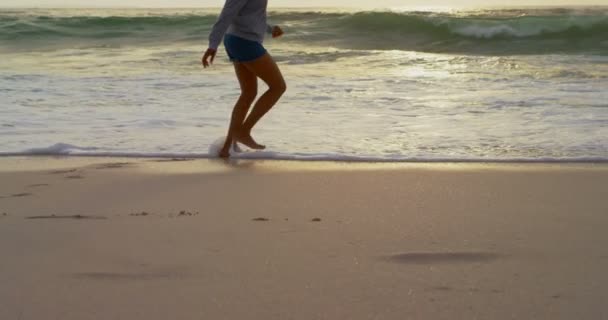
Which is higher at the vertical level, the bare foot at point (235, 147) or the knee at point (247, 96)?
the knee at point (247, 96)

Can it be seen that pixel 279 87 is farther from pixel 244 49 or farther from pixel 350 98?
pixel 350 98

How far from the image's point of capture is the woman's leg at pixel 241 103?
5305mm

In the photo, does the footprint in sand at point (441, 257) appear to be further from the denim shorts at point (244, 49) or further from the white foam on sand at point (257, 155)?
the denim shorts at point (244, 49)

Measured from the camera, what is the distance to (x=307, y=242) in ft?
10.3

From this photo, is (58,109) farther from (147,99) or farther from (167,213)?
(167,213)

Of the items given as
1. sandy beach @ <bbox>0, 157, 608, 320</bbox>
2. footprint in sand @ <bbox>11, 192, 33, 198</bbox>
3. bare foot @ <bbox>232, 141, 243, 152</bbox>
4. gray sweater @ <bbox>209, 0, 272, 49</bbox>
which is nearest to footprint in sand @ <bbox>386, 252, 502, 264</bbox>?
sandy beach @ <bbox>0, 157, 608, 320</bbox>

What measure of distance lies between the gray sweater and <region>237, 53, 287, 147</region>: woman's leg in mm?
143

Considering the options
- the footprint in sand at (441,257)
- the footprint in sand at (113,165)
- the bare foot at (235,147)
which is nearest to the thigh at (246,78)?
the bare foot at (235,147)

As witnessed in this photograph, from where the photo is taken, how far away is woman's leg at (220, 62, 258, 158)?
17.4 ft

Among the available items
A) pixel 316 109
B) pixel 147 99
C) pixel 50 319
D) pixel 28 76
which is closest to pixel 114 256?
pixel 50 319

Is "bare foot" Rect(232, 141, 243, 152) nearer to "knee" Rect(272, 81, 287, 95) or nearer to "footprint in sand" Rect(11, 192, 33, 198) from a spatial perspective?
"knee" Rect(272, 81, 287, 95)

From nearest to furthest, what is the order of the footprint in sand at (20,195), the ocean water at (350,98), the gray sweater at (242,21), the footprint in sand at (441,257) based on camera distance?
the footprint in sand at (441,257), the footprint in sand at (20,195), the gray sweater at (242,21), the ocean water at (350,98)

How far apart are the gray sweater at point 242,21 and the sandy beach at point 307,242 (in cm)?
84

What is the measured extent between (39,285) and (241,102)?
2907mm
